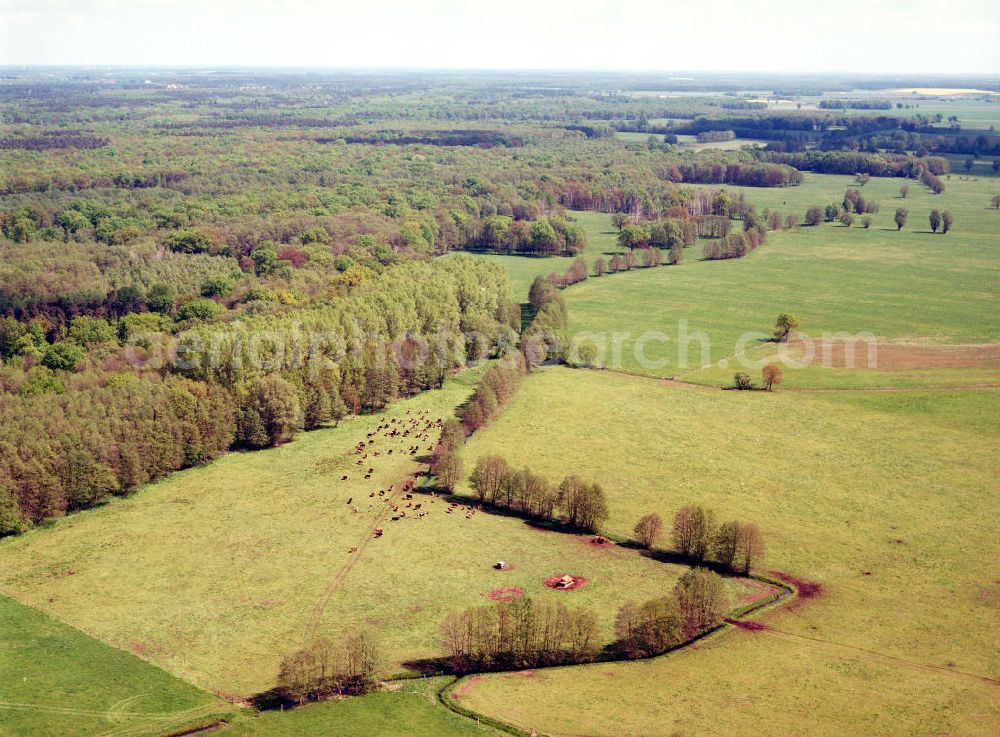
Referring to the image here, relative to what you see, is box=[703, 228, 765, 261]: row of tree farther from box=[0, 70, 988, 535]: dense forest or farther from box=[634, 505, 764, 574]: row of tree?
box=[634, 505, 764, 574]: row of tree

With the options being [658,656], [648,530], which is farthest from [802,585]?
[658,656]

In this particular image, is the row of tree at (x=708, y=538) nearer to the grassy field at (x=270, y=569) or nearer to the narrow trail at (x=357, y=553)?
the grassy field at (x=270, y=569)

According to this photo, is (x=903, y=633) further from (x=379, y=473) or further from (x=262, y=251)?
(x=262, y=251)

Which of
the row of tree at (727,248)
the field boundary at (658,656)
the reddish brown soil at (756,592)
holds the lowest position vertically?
the field boundary at (658,656)

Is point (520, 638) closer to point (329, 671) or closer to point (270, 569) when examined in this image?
point (329, 671)

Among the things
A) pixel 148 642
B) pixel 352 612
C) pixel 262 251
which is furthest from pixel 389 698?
pixel 262 251

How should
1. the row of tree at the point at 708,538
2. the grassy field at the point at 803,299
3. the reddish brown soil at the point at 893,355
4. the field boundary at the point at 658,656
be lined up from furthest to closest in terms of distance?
the grassy field at the point at 803,299 < the reddish brown soil at the point at 893,355 < the row of tree at the point at 708,538 < the field boundary at the point at 658,656

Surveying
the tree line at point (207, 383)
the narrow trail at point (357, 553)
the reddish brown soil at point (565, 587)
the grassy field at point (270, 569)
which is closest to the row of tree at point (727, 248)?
the tree line at point (207, 383)
